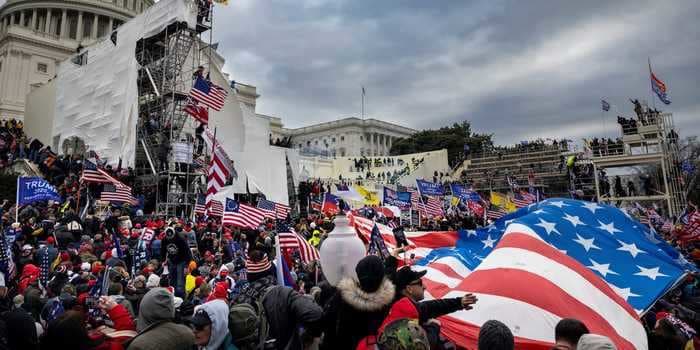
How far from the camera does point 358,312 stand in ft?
9.21

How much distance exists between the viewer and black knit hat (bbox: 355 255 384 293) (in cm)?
282

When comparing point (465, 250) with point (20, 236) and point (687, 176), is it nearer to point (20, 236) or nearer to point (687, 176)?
point (20, 236)

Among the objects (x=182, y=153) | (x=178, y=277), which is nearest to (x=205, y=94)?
(x=182, y=153)

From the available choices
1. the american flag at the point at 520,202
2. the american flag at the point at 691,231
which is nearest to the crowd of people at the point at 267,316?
the american flag at the point at 691,231

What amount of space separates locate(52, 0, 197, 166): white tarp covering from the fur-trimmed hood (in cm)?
2674

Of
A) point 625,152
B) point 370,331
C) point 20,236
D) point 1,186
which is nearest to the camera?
point 370,331

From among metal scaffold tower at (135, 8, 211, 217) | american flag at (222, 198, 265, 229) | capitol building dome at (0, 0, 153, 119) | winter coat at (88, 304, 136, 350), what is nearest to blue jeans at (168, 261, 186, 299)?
american flag at (222, 198, 265, 229)

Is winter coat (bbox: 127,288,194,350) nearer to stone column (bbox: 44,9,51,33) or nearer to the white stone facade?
stone column (bbox: 44,9,51,33)

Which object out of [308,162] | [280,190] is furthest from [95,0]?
[280,190]

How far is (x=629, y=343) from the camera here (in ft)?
13.9

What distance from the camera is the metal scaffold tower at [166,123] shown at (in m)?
24.3

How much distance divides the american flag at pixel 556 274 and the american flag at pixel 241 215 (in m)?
4.58

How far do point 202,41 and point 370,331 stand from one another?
30.1 m

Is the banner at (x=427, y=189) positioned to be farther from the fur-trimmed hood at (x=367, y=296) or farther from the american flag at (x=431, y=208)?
the fur-trimmed hood at (x=367, y=296)
